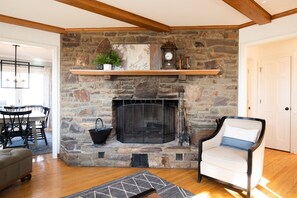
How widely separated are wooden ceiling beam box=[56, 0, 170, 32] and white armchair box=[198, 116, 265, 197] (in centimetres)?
191

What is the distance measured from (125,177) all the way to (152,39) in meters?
2.39

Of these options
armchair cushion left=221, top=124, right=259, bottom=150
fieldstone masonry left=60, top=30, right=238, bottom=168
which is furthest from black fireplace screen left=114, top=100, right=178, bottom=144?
armchair cushion left=221, top=124, right=259, bottom=150

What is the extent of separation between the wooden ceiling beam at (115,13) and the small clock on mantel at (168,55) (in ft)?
1.04

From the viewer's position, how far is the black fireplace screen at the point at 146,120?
341 cm

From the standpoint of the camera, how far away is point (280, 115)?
12.9ft

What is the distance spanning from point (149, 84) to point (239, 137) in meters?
1.72

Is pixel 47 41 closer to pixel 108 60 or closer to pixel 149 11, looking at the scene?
pixel 108 60

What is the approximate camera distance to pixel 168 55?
3254mm

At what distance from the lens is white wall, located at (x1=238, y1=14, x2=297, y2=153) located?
275 centimetres

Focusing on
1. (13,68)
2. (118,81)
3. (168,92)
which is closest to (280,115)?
(168,92)

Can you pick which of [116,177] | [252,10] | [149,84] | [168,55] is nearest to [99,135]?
[116,177]

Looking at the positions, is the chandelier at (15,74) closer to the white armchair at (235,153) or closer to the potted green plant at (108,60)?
the potted green plant at (108,60)

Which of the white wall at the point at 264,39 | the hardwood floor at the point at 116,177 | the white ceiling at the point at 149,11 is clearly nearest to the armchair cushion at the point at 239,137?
the hardwood floor at the point at 116,177

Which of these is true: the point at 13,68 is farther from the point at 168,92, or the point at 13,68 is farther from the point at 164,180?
the point at 164,180
